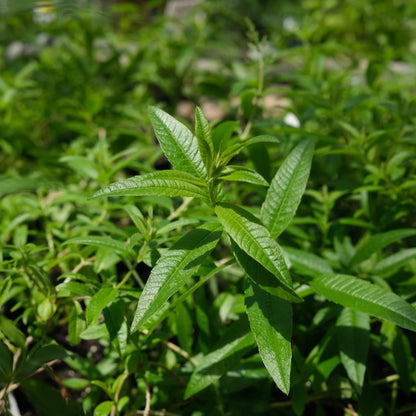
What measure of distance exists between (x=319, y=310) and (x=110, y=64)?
1766 mm

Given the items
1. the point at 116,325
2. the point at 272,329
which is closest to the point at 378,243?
the point at 272,329

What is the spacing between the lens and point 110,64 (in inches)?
86.2

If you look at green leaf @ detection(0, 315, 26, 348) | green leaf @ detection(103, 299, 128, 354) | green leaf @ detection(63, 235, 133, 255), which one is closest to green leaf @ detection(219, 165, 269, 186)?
green leaf @ detection(63, 235, 133, 255)

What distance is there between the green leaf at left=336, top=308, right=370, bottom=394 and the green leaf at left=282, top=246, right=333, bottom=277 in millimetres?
103

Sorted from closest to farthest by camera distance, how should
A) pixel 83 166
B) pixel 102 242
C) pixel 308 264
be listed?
1. pixel 102 242
2. pixel 308 264
3. pixel 83 166

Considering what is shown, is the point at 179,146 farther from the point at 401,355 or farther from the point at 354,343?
the point at 401,355

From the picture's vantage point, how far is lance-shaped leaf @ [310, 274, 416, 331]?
69 cm

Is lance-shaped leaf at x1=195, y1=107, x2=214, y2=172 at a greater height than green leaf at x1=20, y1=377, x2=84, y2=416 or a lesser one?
greater

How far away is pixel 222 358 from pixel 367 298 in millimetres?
306

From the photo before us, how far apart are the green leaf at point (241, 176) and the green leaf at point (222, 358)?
317 mm

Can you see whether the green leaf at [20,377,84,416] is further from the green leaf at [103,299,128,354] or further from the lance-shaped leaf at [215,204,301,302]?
the lance-shaped leaf at [215,204,301,302]

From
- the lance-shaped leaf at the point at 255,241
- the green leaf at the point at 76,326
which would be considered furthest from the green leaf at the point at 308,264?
the green leaf at the point at 76,326

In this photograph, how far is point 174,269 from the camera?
2.20 feet

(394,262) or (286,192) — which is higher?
(286,192)
